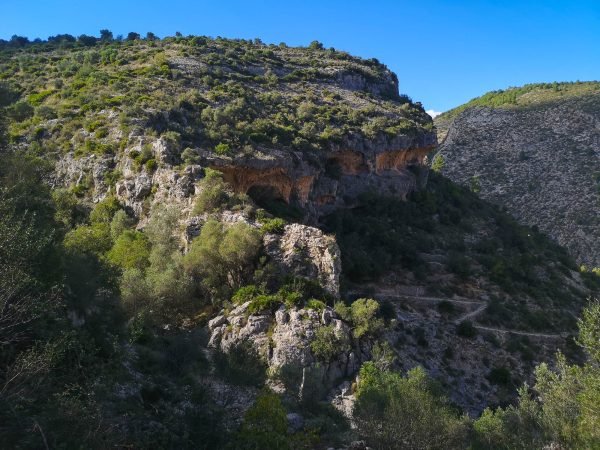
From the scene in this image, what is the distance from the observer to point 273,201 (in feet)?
126

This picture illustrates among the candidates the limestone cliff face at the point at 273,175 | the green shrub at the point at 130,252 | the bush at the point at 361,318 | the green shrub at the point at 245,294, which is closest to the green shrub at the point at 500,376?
the bush at the point at 361,318

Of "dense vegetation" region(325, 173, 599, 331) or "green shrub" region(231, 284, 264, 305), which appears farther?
"dense vegetation" region(325, 173, 599, 331)

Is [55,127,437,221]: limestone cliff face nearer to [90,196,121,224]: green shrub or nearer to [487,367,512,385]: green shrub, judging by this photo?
[90,196,121,224]: green shrub

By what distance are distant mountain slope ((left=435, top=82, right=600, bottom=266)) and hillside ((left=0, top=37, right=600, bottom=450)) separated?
10.7 m

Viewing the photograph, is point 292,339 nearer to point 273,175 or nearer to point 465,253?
point 273,175

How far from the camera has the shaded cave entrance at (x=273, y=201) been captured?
37.1 m

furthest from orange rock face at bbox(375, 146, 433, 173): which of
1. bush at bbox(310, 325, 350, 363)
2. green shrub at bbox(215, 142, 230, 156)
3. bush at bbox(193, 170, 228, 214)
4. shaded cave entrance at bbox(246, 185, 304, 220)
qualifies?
bush at bbox(310, 325, 350, 363)

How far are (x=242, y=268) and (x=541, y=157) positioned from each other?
67753 millimetres

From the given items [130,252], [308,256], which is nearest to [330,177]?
[308,256]

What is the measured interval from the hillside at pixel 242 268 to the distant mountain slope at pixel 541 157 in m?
10.7

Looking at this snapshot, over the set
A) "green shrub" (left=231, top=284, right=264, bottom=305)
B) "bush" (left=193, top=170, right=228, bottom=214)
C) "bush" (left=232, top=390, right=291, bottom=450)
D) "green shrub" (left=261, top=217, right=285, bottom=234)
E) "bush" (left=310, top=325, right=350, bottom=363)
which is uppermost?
"bush" (left=193, top=170, right=228, bottom=214)

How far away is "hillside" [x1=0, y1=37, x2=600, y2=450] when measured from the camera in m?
11.9

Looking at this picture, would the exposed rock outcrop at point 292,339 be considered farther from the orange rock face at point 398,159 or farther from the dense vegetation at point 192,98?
the orange rock face at point 398,159

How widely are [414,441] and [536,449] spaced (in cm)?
349
